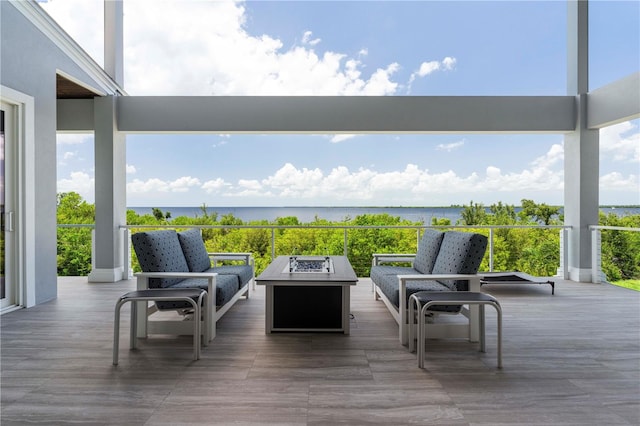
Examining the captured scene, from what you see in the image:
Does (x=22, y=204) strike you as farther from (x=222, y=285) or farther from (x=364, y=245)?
(x=364, y=245)

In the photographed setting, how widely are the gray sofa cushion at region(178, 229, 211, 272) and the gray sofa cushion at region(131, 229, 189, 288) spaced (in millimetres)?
334

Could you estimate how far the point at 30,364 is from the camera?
2557 mm

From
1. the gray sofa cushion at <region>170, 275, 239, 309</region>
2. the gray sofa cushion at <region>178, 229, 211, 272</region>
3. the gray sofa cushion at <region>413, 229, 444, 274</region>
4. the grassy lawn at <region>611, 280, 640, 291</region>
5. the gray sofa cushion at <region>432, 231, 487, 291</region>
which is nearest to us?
the gray sofa cushion at <region>432, 231, 487, 291</region>

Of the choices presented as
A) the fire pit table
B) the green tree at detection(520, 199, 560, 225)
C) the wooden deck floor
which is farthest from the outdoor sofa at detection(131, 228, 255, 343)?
the green tree at detection(520, 199, 560, 225)

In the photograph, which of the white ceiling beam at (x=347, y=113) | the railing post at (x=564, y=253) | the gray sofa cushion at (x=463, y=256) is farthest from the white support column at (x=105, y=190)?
the railing post at (x=564, y=253)

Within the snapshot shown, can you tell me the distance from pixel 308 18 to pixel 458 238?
1511 centimetres

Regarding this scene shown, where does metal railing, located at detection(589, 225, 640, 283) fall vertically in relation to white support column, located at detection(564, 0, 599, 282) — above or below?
below

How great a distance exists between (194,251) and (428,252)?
239cm

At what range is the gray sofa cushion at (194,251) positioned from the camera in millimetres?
3906

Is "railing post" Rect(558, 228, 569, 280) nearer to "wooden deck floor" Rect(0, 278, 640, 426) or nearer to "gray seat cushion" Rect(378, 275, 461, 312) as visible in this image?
"wooden deck floor" Rect(0, 278, 640, 426)

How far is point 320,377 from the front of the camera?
238 centimetres

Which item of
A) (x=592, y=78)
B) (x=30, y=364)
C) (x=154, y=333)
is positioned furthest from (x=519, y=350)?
(x=592, y=78)

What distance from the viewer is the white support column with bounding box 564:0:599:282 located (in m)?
5.70

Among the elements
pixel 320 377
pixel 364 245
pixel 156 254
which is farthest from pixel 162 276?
pixel 364 245
